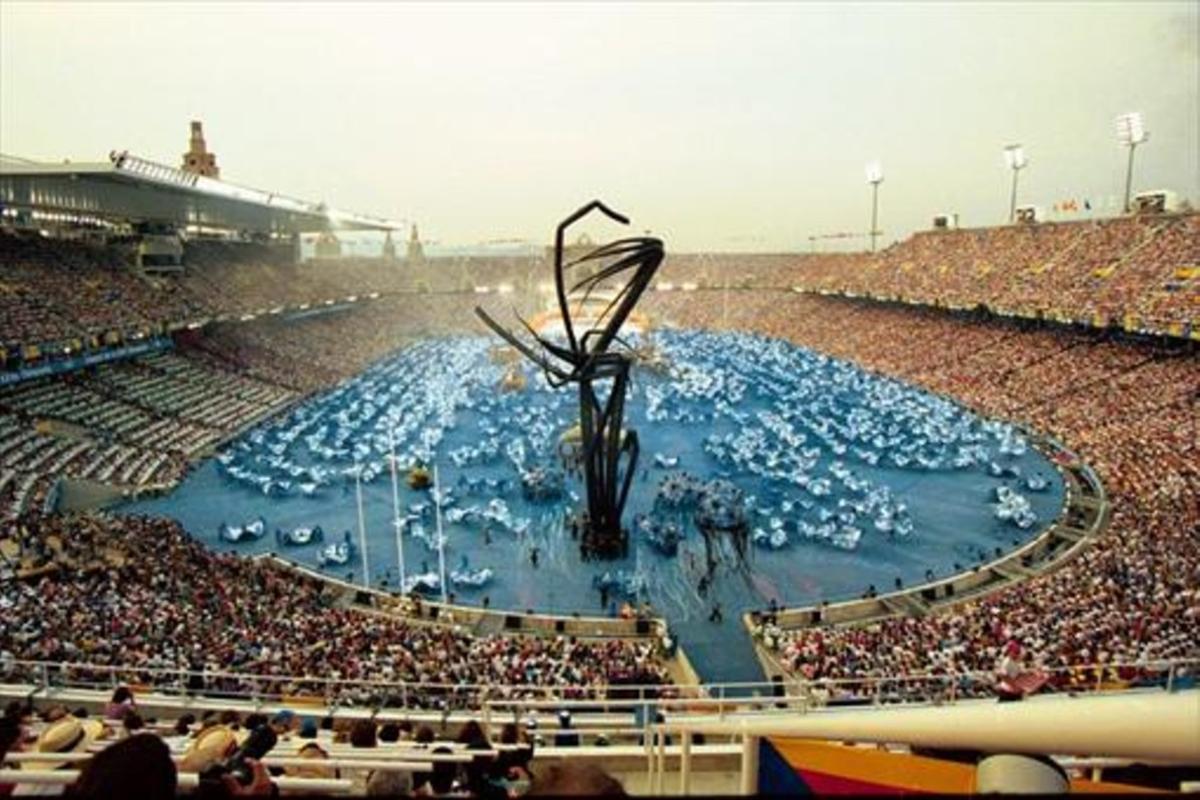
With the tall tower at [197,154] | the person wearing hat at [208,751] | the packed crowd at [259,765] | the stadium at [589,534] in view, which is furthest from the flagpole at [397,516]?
the tall tower at [197,154]

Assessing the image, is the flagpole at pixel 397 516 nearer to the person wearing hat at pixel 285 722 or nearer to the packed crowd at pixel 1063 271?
the person wearing hat at pixel 285 722

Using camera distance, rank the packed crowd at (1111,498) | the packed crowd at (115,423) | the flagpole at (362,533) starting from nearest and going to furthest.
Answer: the packed crowd at (1111,498)
the flagpole at (362,533)
the packed crowd at (115,423)

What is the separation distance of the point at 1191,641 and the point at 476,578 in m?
19.4

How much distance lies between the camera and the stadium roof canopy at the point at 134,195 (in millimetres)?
43375

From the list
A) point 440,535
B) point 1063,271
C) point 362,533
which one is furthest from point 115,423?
point 1063,271

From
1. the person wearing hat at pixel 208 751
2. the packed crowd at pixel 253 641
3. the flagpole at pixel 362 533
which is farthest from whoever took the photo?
the flagpole at pixel 362 533

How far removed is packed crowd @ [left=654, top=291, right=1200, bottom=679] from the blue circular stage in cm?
266

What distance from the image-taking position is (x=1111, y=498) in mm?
29703

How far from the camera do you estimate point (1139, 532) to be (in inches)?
959

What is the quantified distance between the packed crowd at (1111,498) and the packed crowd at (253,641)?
20.7 ft

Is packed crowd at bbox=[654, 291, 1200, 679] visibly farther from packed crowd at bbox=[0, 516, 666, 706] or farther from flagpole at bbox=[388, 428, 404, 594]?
flagpole at bbox=[388, 428, 404, 594]

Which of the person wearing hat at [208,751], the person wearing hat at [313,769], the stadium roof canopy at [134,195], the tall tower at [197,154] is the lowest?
the person wearing hat at [313,769]

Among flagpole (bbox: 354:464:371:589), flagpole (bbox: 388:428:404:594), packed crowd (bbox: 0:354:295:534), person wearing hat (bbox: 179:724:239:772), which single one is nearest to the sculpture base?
flagpole (bbox: 388:428:404:594)

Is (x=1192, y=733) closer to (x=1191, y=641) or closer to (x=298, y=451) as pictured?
(x=1191, y=641)
